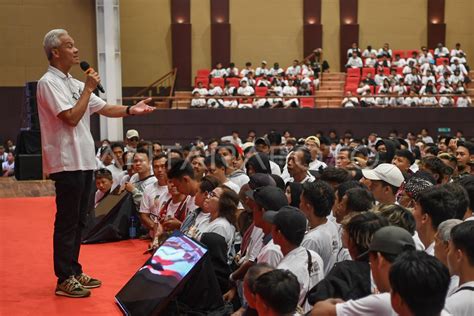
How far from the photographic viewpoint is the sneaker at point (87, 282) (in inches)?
193

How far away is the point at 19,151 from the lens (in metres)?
6.38

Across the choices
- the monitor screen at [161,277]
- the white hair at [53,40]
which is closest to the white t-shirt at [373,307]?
the monitor screen at [161,277]

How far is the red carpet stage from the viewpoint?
448cm

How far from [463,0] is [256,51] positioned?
28.3 ft

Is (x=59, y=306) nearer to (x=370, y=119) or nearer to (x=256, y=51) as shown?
(x=370, y=119)

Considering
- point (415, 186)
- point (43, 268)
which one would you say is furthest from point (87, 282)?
point (415, 186)

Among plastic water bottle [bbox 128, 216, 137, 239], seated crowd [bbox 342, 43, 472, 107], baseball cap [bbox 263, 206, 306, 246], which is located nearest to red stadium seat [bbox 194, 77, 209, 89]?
seated crowd [bbox 342, 43, 472, 107]

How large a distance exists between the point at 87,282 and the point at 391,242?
2885 millimetres

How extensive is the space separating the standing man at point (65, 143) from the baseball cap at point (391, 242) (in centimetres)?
246

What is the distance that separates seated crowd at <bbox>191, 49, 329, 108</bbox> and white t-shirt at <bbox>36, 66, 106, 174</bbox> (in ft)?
49.5

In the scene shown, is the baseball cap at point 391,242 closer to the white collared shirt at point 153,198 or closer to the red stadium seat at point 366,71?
the white collared shirt at point 153,198

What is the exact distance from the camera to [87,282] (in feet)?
16.2

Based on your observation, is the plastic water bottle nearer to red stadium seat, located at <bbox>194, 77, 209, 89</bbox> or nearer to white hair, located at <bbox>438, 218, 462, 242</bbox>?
white hair, located at <bbox>438, 218, 462, 242</bbox>

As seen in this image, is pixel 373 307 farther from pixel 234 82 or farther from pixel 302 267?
pixel 234 82
